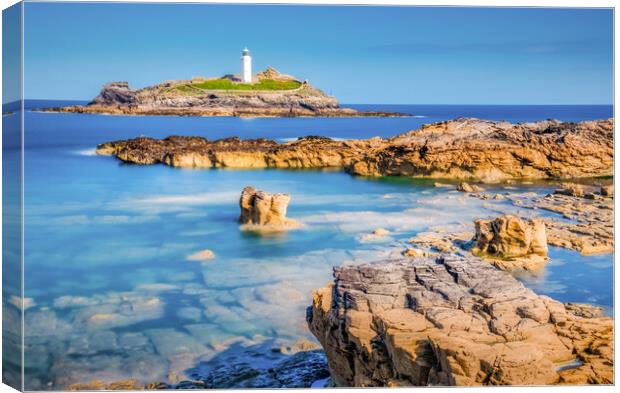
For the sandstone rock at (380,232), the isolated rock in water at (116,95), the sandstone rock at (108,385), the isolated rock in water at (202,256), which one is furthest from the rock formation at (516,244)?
the isolated rock in water at (116,95)

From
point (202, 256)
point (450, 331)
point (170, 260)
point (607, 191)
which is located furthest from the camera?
point (607, 191)

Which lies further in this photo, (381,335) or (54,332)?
(54,332)

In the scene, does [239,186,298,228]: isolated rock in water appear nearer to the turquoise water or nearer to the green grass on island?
the turquoise water

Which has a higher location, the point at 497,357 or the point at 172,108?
the point at 172,108

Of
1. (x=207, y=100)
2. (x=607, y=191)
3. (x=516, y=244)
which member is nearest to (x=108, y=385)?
(x=516, y=244)

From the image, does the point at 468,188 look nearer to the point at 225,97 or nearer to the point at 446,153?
the point at 446,153

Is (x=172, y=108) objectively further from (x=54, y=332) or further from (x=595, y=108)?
(x=595, y=108)

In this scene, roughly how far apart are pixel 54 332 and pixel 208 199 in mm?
4492

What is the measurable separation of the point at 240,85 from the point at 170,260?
9.45ft

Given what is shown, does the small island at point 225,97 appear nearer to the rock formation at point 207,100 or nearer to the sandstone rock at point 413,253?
the rock formation at point 207,100

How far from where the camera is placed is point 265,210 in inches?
364

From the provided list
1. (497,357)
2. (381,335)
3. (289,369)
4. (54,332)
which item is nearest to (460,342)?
(497,357)

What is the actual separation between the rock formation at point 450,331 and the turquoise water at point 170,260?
152cm

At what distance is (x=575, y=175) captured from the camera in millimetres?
13359
